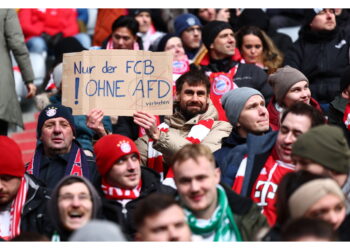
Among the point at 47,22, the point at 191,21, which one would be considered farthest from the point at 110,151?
the point at 47,22

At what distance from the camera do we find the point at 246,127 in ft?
26.8

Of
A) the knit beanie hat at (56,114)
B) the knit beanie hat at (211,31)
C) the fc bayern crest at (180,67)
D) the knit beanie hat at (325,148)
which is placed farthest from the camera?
the knit beanie hat at (211,31)

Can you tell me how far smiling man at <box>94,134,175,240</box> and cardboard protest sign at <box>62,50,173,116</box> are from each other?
614 mm

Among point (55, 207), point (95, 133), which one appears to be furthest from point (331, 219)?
point (95, 133)

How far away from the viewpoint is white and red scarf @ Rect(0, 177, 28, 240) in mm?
7348

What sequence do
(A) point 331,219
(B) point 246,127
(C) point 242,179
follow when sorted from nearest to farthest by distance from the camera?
(A) point 331,219
(C) point 242,179
(B) point 246,127

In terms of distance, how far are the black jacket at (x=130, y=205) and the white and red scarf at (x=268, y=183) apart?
552 millimetres

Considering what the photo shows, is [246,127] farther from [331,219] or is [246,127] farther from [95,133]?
[331,219]

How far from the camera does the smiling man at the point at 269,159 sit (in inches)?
284

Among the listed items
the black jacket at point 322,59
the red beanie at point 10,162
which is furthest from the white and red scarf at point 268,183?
the black jacket at point 322,59

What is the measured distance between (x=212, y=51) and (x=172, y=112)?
7.65ft

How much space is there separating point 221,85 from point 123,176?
8.06 ft

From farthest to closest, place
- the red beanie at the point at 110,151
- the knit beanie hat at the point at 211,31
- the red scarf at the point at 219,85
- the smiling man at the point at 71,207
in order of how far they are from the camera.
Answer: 1. the knit beanie hat at the point at 211,31
2. the red scarf at the point at 219,85
3. the red beanie at the point at 110,151
4. the smiling man at the point at 71,207

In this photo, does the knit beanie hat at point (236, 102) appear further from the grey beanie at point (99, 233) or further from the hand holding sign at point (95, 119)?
the grey beanie at point (99, 233)
